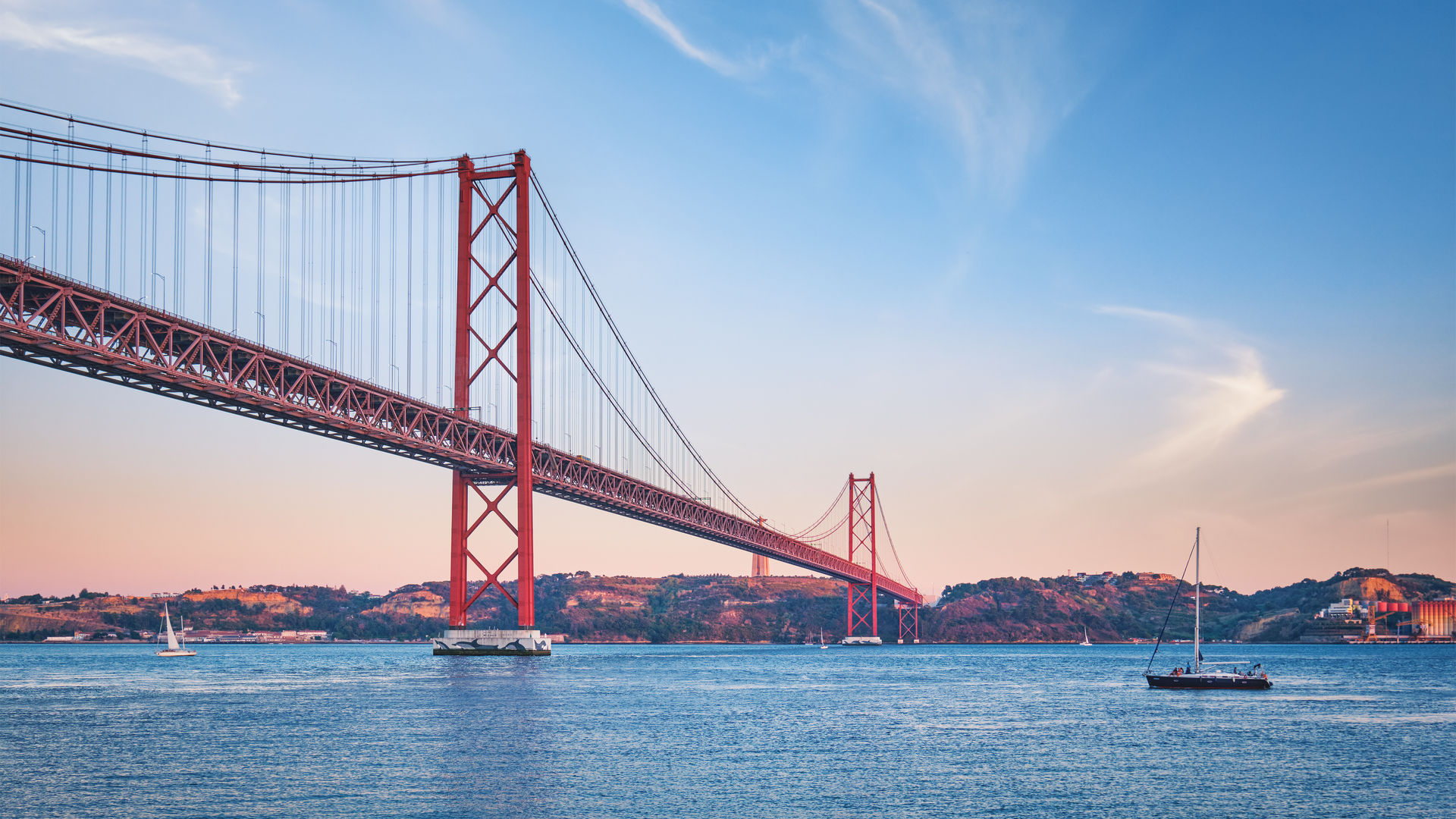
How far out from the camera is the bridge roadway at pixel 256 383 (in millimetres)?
32625

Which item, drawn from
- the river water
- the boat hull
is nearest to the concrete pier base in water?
the river water

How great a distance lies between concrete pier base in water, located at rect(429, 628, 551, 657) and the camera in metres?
57.9

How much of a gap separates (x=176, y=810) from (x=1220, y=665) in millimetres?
79362

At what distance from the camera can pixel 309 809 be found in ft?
65.4

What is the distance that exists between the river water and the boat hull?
3.74ft

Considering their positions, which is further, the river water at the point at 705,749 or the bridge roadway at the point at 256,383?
the bridge roadway at the point at 256,383

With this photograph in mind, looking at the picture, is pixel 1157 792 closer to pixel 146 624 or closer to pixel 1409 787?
pixel 1409 787

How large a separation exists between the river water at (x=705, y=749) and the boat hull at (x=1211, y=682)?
3.74 feet

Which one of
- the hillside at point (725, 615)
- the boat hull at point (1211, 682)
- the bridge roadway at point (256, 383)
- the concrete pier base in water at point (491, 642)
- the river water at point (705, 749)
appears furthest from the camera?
the hillside at point (725, 615)

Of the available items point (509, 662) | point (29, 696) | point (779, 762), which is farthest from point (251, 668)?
point (779, 762)

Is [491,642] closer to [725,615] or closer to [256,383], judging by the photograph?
[256,383]

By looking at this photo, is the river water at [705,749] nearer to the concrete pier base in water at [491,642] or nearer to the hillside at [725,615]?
the concrete pier base in water at [491,642]

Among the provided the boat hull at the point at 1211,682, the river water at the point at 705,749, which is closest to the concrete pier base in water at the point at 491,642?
the river water at the point at 705,749

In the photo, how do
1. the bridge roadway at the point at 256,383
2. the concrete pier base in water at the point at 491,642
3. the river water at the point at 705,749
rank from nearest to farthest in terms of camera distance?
the river water at the point at 705,749
the bridge roadway at the point at 256,383
the concrete pier base in water at the point at 491,642
